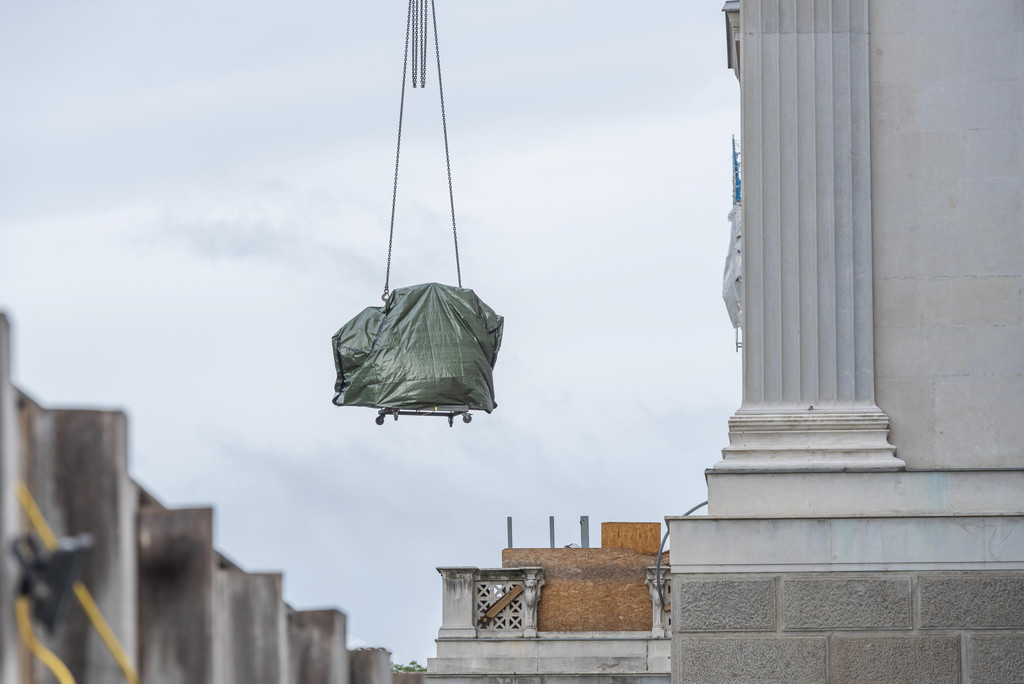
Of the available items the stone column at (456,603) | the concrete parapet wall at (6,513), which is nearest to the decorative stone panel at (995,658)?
the concrete parapet wall at (6,513)

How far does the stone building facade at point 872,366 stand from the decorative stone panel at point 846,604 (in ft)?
0.05

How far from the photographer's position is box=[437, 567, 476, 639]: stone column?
34.1 meters

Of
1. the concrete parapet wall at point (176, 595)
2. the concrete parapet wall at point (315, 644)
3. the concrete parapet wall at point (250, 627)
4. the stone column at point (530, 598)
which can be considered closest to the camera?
the concrete parapet wall at point (176, 595)

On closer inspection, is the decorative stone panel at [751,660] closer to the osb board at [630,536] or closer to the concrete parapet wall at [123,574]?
the concrete parapet wall at [123,574]

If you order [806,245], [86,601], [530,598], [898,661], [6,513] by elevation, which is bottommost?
[898,661]

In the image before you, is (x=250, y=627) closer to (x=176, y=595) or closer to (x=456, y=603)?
(x=176, y=595)

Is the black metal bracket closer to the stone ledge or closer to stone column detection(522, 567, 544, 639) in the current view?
the stone ledge

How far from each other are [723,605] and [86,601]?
830 cm

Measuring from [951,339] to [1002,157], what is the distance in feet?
4.89

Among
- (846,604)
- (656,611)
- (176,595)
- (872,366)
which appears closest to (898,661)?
(846,604)

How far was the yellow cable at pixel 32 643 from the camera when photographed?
166 inches

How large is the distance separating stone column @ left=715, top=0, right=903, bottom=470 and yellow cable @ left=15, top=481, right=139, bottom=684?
→ 826 centimetres

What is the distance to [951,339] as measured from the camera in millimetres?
13000

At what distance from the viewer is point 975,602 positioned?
1232cm
